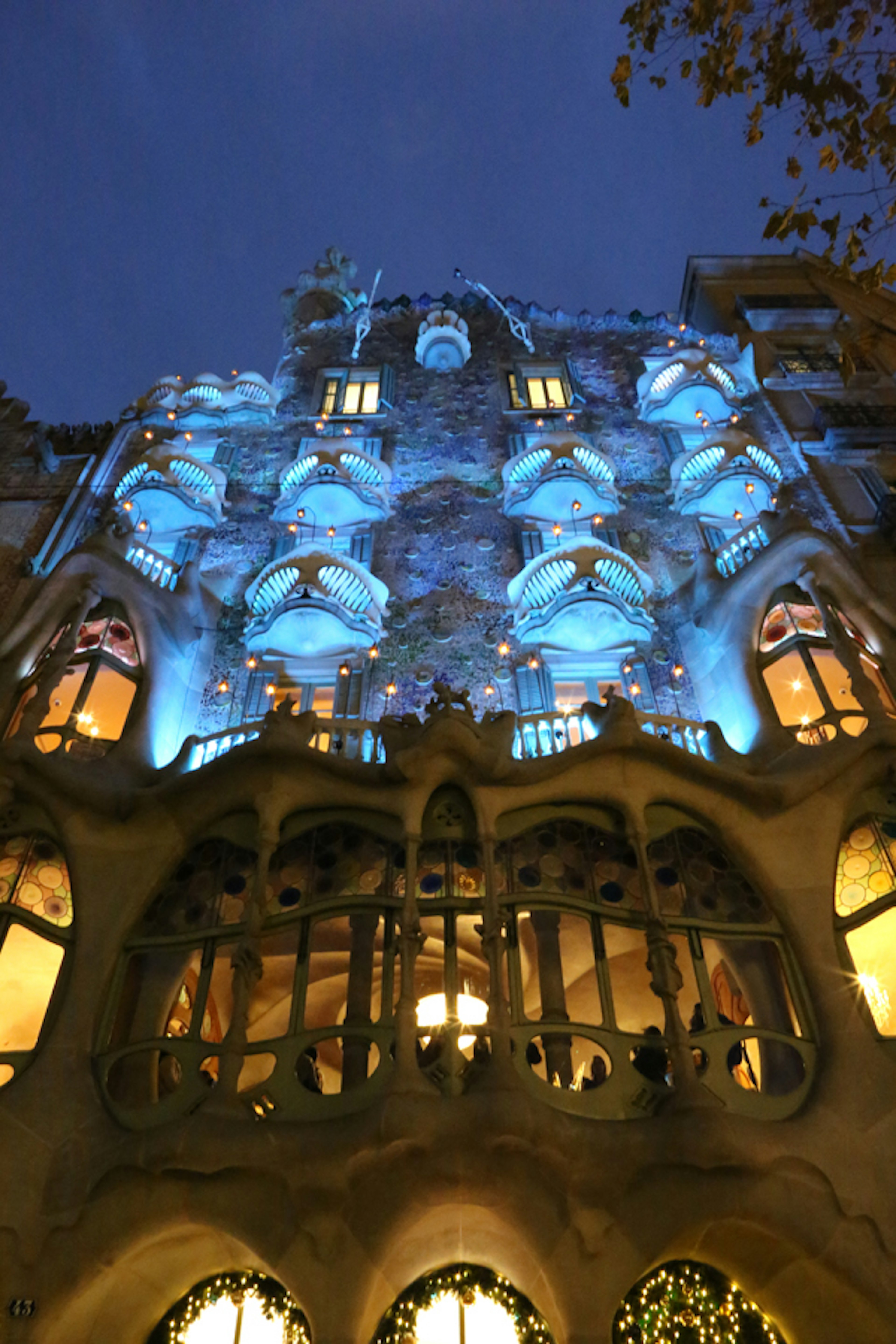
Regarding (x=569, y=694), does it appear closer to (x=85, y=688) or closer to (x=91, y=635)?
(x=85, y=688)

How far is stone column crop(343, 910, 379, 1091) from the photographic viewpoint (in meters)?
11.4

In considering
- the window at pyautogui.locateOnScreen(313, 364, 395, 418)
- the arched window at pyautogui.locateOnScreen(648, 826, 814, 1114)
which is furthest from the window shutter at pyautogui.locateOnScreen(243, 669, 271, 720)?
the window at pyautogui.locateOnScreen(313, 364, 395, 418)

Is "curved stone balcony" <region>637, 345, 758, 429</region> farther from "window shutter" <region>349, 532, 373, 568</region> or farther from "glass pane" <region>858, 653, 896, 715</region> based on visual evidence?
"glass pane" <region>858, 653, 896, 715</region>

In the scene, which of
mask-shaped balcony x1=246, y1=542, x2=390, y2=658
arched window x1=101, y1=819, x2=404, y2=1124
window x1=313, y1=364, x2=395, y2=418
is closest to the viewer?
arched window x1=101, y1=819, x2=404, y2=1124

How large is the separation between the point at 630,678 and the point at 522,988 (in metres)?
6.60

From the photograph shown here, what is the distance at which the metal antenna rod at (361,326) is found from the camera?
83.8 feet

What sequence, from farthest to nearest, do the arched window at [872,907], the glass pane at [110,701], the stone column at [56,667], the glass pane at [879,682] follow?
the glass pane at [110,701]
the glass pane at [879,682]
the stone column at [56,667]
the arched window at [872,907]

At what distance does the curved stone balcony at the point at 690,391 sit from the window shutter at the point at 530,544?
5333 millimetres

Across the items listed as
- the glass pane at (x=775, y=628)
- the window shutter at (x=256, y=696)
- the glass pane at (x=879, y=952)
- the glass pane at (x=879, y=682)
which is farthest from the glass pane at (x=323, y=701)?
the glass pane at (x=879, y=952)

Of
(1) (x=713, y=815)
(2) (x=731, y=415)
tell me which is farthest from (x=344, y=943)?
(2) (x=731, y=415)

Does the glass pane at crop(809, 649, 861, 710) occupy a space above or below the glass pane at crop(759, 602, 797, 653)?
below

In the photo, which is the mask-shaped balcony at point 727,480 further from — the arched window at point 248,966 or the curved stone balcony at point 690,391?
the arched window at point 248,966

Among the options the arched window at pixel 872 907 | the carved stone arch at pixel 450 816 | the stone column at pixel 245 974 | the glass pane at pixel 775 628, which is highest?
the glass pane at pixel 775 628

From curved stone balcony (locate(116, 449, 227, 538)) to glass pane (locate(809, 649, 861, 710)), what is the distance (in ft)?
39.6
